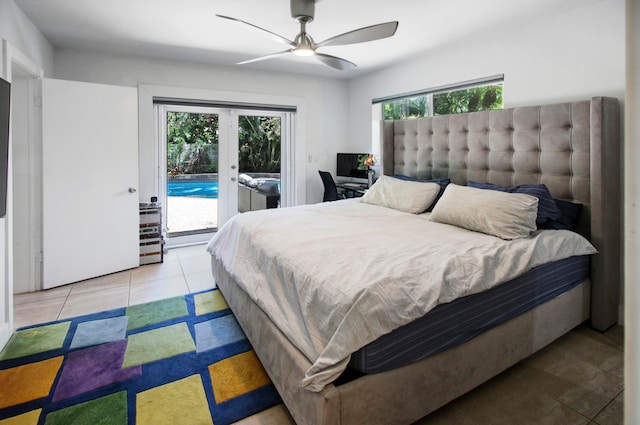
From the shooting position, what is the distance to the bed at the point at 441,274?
141cm

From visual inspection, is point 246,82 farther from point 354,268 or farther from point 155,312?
point 354,268

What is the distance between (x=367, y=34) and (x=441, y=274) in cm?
180

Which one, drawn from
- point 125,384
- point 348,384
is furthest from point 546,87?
point 125,384

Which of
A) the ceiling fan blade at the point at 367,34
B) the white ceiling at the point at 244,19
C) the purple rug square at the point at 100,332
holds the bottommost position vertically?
the purple rug square at the point at 100,332

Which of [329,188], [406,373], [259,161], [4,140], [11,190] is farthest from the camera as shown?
[259,161]

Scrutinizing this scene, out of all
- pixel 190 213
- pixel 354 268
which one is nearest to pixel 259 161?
pixel 190 213

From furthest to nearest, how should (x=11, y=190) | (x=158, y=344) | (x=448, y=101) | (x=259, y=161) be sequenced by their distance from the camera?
(x=259, y=161) → (x=448, y=101) → (x=11, y=190) → (x=158, y=344)

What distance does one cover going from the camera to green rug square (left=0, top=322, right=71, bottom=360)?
7.22 feet

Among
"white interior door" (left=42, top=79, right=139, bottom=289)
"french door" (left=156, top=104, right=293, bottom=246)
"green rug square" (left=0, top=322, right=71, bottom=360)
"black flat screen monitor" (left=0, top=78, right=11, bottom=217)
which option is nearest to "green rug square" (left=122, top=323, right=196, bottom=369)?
"green rug square" (left=0, top=322, right=71, bottom=360)

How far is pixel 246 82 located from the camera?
474 centimetres

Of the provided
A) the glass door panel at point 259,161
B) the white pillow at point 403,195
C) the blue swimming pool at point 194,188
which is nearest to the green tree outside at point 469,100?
the white pillow at point 403,195

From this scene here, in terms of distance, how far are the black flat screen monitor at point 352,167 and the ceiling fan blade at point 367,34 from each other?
101 inches

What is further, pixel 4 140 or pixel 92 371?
pixel 4 140

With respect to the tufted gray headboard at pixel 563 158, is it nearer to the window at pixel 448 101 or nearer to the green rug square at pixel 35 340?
the window at pixel 448 101
